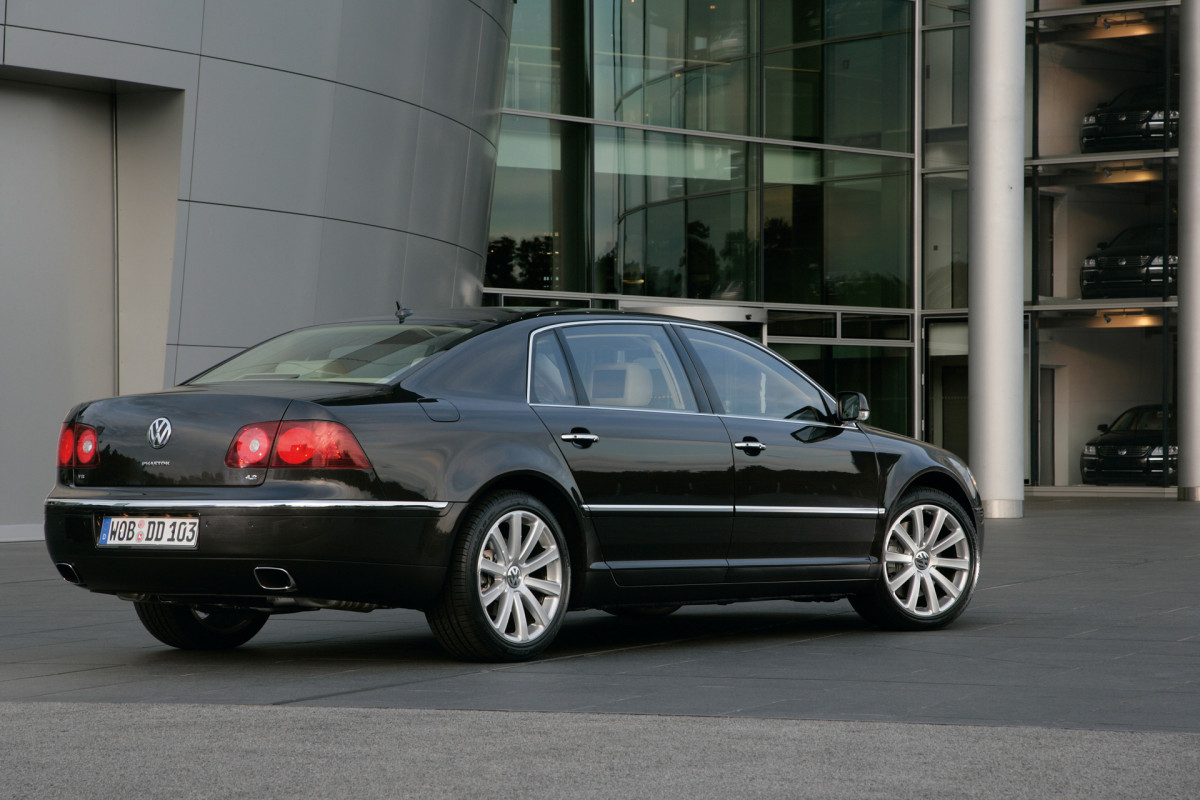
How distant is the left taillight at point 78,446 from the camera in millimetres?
6465

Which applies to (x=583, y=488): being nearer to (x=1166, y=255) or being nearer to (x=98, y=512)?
(x=98, y=512)

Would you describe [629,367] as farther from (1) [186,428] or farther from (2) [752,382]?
(1) [186,428]

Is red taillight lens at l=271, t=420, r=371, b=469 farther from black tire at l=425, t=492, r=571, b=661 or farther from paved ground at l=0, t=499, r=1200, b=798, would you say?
paved ground at l=0, t=499, r=1200, b=798

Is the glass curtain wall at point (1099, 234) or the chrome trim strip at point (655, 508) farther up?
the glass curtain wall at point (1099, 234)

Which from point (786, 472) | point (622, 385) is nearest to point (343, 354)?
point (622, 385)

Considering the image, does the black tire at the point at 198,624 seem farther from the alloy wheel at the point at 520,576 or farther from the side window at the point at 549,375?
the side window at the point at 549,375

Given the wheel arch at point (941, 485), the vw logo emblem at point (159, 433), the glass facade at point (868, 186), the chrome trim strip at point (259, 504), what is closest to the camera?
the chrome trim strip at point (259, 504)

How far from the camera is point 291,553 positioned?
6.00 m

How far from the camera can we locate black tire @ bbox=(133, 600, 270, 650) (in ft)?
23.3

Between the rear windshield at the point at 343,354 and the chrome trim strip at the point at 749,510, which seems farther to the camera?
the chrome trim strip at the point at 749,510

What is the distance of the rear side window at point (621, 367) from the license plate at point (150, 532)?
5.12ft

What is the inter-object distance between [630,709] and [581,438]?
5.56ft

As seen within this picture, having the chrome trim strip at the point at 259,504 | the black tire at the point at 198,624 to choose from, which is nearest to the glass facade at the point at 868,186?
the black tire at the point at 198,624

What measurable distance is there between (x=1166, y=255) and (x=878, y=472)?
1889cm
